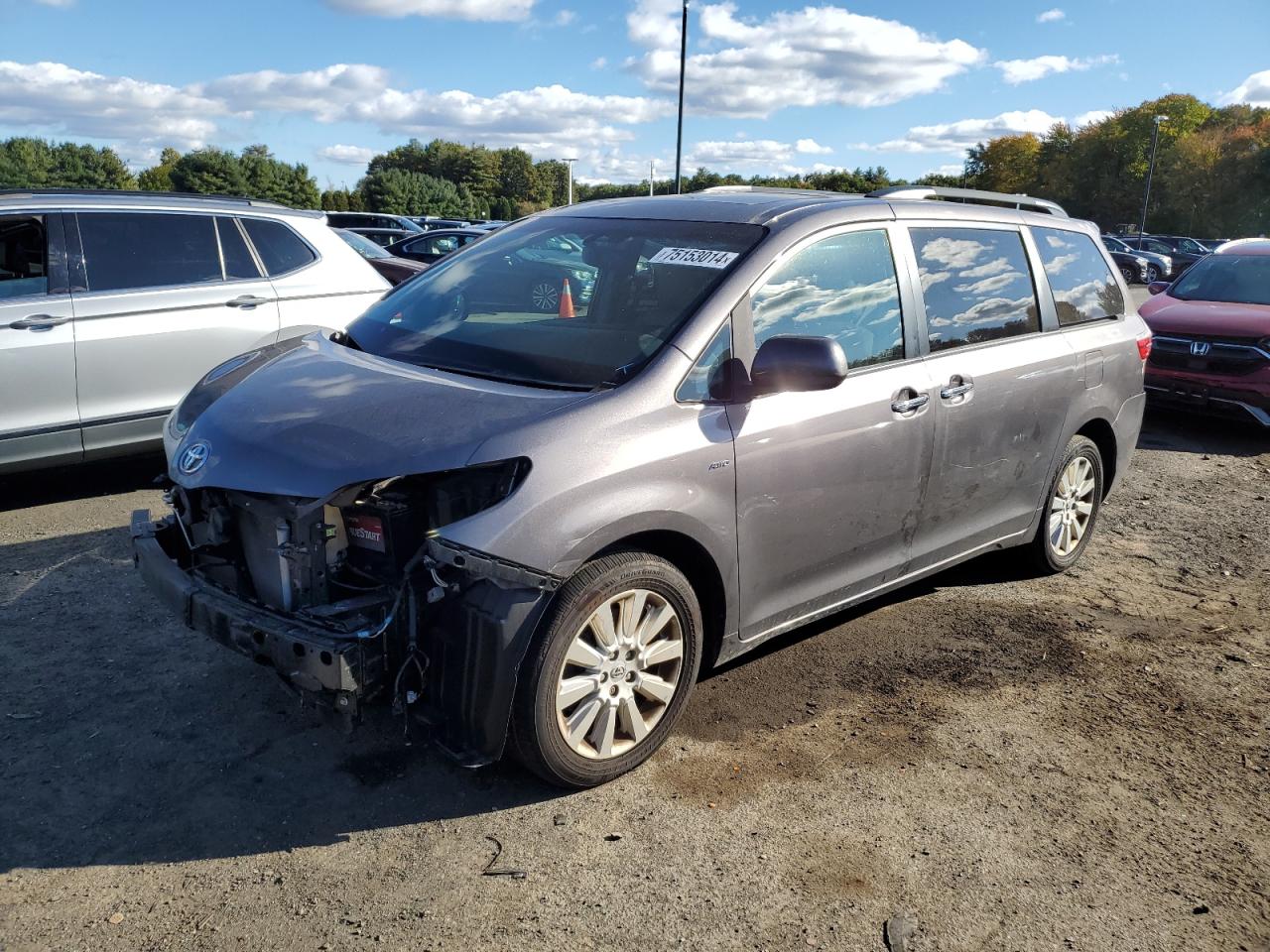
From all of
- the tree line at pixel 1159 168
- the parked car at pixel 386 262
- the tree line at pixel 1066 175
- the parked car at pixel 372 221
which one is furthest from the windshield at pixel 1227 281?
the tree line at pixel 1159 168

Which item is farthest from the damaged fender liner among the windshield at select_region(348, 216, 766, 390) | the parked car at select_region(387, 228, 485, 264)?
the parked car at select_region(387, 228, 485, 264)

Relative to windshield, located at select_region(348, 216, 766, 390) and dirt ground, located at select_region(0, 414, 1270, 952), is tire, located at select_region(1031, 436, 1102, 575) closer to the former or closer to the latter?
dirt ground, located at select_region(0, 414, 1270, 952)

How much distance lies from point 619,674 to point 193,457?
156 centimetres

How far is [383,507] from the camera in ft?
9.98

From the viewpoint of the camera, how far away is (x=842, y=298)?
12.9 feet

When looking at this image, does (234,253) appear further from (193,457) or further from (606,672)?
(606,672)

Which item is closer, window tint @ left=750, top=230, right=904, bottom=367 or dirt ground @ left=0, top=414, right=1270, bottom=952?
dirt ground @ left=0, top=414, right=1270, bottom=952

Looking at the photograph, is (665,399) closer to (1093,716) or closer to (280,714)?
(280,714)

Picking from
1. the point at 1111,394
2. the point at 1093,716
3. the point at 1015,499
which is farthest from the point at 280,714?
the point at 1111,394

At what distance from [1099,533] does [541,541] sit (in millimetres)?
4741

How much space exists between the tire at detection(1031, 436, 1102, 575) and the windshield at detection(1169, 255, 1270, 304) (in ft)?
18.4

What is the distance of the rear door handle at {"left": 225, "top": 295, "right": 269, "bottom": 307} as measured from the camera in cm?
630

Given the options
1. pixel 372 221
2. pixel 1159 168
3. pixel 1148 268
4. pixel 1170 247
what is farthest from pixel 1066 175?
pixel 372 221

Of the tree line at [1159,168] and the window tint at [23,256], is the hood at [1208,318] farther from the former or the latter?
the tree line at [1159,168]
